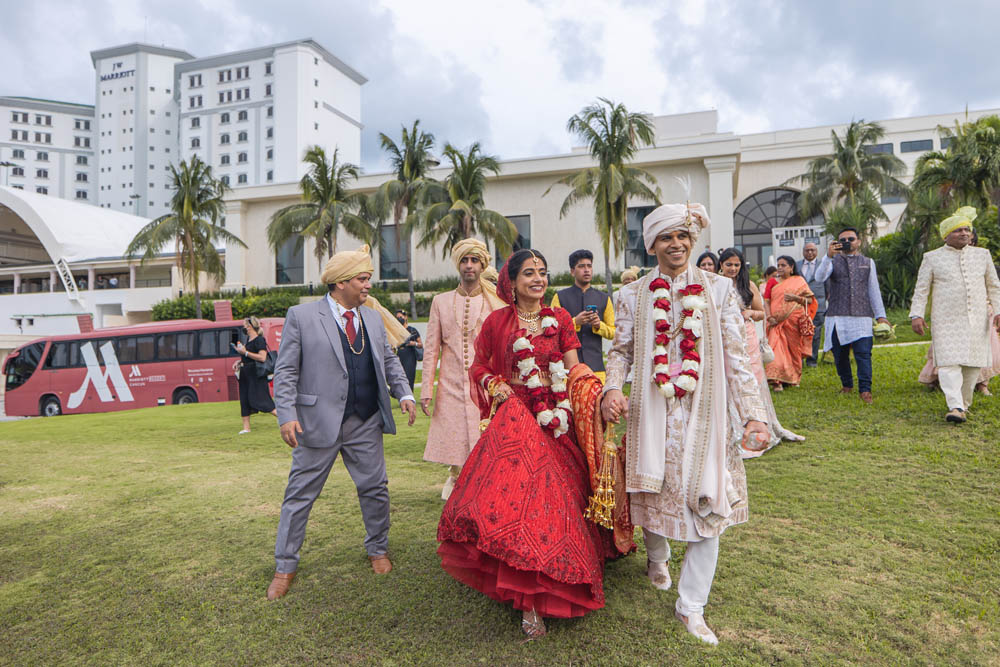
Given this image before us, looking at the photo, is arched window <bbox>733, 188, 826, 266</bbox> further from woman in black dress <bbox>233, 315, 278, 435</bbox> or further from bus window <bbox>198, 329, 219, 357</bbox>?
woman in black dress <bbox>233, 315, 278, 435</bbox>

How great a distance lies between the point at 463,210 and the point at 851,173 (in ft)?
58.0

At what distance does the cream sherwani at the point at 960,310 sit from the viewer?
6070 mm

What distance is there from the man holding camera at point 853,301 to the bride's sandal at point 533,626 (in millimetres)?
5983

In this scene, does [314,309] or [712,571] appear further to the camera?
[314,309]

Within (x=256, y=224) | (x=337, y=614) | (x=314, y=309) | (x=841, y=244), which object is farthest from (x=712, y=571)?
(x=256, y=224)

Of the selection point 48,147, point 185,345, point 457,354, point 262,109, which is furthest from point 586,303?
point 48,147

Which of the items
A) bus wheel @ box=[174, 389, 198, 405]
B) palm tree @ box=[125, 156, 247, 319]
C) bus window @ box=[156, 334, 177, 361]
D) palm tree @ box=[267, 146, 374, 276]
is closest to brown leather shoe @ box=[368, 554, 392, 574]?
bus wheel @ box=[174, 389, 198, 405]

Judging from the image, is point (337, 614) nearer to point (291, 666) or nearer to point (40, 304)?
point (291, 666)

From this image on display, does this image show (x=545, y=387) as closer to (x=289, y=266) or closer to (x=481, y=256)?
(x=481, y=256)

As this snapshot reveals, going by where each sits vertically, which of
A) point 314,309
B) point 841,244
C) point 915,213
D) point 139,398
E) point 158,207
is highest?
point 158,207

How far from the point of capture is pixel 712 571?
2904 mm

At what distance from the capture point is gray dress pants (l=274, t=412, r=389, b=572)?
3588mm

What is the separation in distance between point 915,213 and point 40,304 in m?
49.3

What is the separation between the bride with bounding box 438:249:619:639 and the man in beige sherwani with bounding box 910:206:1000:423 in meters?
4.46
